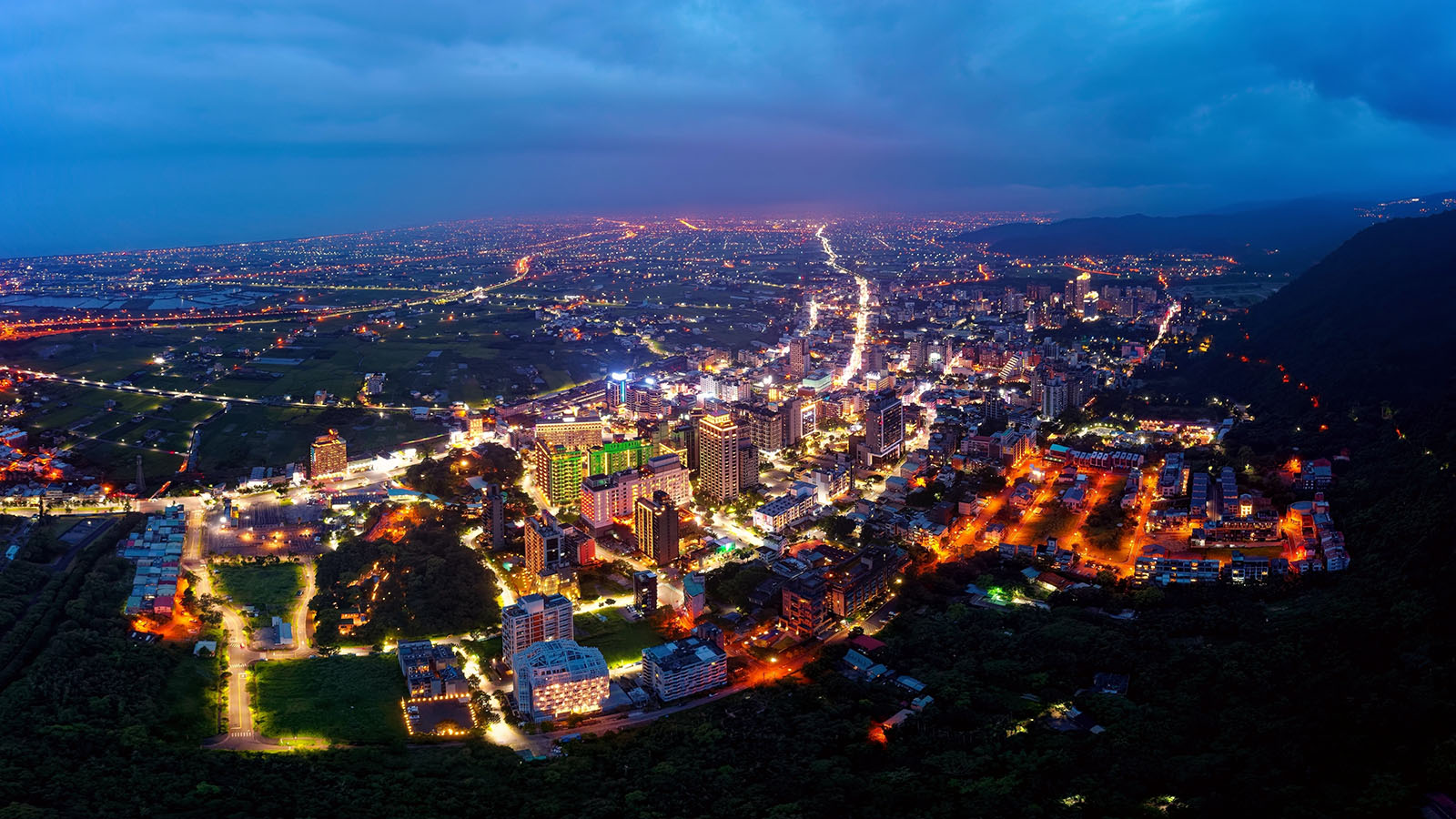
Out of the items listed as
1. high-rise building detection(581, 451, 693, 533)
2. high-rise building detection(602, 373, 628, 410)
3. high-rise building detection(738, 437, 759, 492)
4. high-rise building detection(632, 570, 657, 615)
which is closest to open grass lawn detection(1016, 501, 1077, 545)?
high-rise building detection(738, 437, 759, 492)

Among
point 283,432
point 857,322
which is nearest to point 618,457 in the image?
point 283,432

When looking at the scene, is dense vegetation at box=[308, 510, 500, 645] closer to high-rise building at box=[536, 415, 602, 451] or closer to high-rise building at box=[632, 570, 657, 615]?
high-rise building at box=[632, 570, 657, 615]

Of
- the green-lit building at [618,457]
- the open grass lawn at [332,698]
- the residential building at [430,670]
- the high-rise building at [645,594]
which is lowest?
the open grass lawn at [332,698]

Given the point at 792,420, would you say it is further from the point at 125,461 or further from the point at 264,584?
the point at 125,461

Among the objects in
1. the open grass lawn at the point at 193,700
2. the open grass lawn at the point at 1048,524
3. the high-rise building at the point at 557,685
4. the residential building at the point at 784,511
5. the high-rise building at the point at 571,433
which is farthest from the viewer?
the high-rise building at the point at 571,433

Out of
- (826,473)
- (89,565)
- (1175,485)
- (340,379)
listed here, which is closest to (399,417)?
(340,379)

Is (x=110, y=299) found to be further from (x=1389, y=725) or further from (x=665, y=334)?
(x=1389, y=725)

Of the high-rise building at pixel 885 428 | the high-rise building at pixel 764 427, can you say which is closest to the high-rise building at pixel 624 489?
the high-rise building at pixel 764 427

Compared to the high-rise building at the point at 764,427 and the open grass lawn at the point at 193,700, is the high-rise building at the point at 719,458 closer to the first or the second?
the high-rise building at the point at 764,427

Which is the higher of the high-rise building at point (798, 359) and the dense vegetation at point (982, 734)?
the high-rise building at point (798, 359)
